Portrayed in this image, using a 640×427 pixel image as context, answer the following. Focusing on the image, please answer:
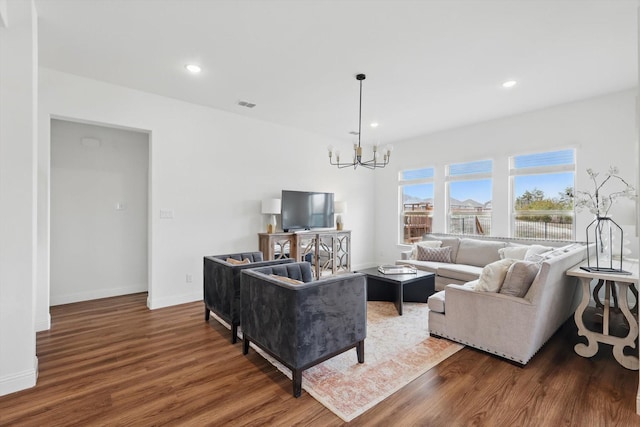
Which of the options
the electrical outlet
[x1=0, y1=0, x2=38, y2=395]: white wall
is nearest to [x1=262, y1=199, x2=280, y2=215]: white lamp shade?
the electrical outlet

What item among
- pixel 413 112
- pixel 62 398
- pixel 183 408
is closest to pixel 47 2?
pixel 62 398

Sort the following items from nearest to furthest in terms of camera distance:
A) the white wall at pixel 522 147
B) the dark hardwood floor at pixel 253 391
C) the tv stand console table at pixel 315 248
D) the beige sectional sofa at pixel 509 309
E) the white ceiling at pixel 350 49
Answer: the dark hardwood floor at pixel 253 391 < the white ceiling at pixel 350 49 < the beige sectional sofa at pixel 509 309 < the white wall at pixel 522 147 < the tv stand console table at pixel 315 248

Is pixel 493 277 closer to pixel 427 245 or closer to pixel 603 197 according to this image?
pixel 603 197

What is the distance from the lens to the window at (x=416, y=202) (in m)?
6.28

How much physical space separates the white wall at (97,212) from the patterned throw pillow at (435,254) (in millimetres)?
4583

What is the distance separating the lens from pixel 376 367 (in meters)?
2.56

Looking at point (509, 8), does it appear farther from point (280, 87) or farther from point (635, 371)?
point (635, 371)

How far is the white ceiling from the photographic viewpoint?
243 centimetres

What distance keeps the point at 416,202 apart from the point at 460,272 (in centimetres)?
239

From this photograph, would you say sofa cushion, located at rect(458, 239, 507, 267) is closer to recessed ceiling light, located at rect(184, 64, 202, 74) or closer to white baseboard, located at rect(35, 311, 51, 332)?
recessed ceiling light, located at rect(184, 64, 202, 74)

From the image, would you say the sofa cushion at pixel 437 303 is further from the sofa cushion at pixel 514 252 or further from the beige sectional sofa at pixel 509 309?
the sofa cushion at pixel 514 252

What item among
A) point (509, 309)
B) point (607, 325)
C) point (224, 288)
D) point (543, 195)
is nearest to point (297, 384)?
point (224, 288)

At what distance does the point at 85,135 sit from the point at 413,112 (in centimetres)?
485

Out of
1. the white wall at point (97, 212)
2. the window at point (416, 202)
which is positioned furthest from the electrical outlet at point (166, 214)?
the window at point (416, 202)
